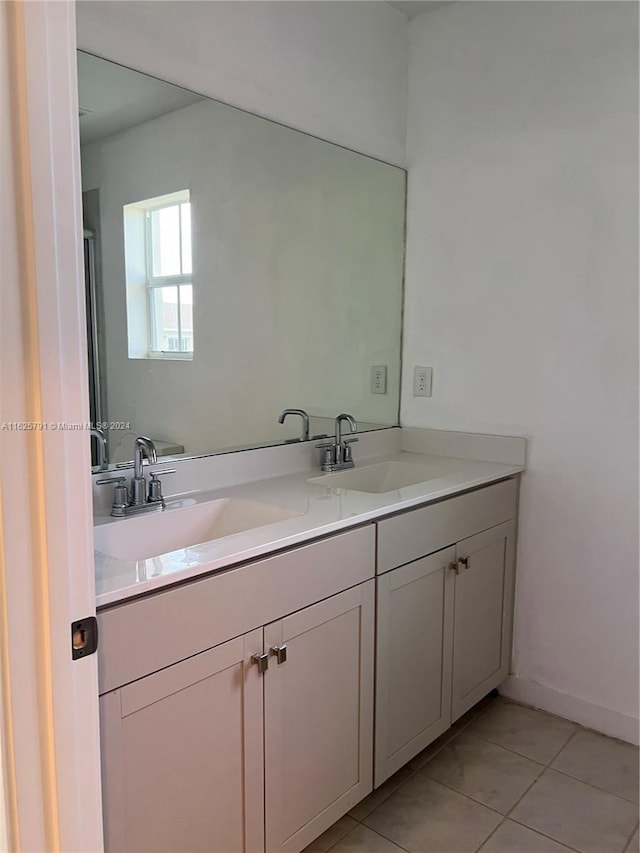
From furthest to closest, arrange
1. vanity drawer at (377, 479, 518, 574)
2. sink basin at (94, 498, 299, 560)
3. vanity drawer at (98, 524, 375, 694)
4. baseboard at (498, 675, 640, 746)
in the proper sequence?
baseboard at (498, 675, 640, 746)
vanity drawer at (377, 479, 518, 574)
sink basin at (94, 498, 299, 560)
vanity drawer at (98, 524, 375, 694)

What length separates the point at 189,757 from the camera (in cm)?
126

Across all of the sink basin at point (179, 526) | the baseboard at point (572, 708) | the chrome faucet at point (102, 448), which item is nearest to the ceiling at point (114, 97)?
the chrome faucet at point (102, 448)

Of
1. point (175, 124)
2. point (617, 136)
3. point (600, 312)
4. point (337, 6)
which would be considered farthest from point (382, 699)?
point (337, 6)

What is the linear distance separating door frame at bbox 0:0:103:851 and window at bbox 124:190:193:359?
97cm

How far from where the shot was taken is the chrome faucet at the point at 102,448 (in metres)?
1.65

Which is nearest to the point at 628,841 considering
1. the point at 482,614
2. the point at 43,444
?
the point at 482,614

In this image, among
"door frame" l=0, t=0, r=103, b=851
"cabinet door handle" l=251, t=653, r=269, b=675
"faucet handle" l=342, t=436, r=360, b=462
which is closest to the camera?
"door frame" l=0, t=0, r=103, b=851

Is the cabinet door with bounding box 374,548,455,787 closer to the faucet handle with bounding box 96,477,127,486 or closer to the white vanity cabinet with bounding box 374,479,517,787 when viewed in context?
the white vanity cabinet with bounding box 374,479,517,787

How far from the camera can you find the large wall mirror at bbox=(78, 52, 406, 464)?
5.46ft

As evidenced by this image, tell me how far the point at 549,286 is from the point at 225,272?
1.06 m

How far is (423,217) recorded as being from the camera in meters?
2.47

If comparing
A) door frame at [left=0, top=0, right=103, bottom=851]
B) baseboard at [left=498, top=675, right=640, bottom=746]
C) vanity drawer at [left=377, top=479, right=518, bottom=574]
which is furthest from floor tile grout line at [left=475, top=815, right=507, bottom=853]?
door frame at [left=0, top=0, right=103, bottom=851]

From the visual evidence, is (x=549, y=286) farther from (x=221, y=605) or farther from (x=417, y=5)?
(x=221, y=605)

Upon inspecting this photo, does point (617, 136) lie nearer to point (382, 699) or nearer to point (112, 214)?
point (112, 214)
